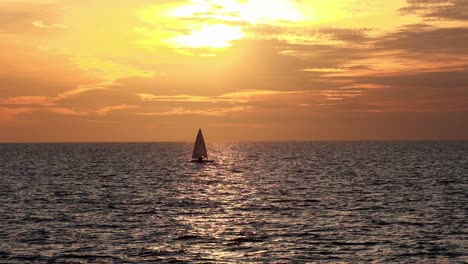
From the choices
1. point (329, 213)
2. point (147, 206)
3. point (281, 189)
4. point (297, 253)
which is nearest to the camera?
point (297, 253)

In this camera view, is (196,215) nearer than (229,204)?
Yes

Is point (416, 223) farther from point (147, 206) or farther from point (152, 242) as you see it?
point (147, 206)

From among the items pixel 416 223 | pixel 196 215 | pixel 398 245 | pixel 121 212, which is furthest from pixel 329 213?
pixel 121 212

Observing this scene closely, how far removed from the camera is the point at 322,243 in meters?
45.2

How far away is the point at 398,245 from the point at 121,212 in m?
30.6

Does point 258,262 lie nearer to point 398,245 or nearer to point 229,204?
point 398,245

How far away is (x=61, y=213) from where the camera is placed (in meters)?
62.6

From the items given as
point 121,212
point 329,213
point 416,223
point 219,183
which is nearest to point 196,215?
point 121,212

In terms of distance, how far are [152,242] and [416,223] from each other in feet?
79.7

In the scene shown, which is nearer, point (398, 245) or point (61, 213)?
point (398, 245)

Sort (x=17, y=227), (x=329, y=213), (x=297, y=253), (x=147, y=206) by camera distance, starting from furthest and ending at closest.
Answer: (x=147, y=206), (x=329, y=213), (x=17, y=227), (x=297, y=253)

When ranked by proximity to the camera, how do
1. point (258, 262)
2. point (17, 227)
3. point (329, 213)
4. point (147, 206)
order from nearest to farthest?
point (258, 262)
point (17, 227)
point (329, 213)
point (147, 206)

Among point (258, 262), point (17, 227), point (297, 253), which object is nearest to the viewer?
point (258, 262)

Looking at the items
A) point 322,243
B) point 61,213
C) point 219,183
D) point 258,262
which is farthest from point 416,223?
point 219,183
